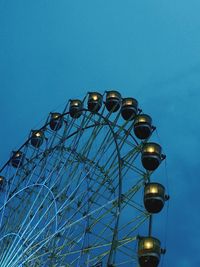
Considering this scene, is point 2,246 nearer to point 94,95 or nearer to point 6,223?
point 6,223

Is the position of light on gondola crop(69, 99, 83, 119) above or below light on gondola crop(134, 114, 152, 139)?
above

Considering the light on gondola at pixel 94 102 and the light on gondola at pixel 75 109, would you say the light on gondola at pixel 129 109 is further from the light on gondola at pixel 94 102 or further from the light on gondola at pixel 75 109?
the light on gondola at pixel 75 109

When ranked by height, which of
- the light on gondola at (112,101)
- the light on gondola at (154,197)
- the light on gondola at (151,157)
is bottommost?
the light on gondola at (154,197)

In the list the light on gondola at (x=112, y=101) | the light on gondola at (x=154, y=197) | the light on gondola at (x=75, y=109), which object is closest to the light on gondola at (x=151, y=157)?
the light on gondola at (x=154, y=197)

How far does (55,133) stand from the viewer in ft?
58.2

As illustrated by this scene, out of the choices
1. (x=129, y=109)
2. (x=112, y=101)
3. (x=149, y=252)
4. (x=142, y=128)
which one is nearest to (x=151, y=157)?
(x=142, y=128)

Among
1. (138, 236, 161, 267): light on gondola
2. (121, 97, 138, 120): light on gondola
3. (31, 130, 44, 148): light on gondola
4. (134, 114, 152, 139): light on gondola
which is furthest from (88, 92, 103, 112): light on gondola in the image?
(138, 236, 161, 267): light on gondola

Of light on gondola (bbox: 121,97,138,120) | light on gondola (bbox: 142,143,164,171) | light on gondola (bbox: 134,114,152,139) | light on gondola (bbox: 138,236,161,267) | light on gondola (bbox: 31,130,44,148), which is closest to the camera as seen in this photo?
light on gondola (bbox: 138,236,161,267)

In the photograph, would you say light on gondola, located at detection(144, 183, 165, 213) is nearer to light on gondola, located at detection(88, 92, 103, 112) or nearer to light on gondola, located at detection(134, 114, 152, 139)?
light on gondola, located at detection(134, 114, 152, 139)

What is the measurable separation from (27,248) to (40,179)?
4.43 metres

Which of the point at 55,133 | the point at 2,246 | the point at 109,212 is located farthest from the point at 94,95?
the point at 2,246

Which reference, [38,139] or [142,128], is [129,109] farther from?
[38,139]

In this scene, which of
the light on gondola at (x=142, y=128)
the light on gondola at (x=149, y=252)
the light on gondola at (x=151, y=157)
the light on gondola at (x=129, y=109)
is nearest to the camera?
the light on gondola at (x=149, y=252)

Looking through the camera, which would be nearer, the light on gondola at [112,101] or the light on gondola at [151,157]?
the light on gondola at [151,157]
